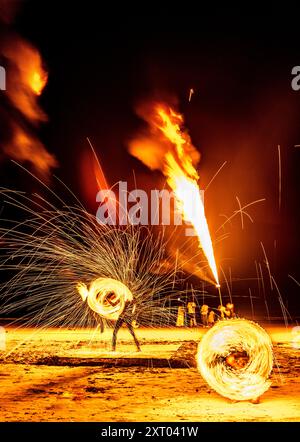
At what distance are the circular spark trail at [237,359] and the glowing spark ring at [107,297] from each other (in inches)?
195

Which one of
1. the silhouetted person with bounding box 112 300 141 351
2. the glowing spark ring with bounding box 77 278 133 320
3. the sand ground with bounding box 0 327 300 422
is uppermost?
the glowing spark ring with bounding box 77 278 133 320

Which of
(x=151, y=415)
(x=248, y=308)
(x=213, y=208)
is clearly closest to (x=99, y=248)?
(x=151, y=415)

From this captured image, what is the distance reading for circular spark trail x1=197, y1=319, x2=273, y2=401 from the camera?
7.75 m

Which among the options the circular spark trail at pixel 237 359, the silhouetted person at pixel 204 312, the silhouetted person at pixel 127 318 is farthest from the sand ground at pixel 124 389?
the silhouetted person at pixel 204 312

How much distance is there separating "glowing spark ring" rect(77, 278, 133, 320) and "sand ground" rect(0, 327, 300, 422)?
0.89 meters

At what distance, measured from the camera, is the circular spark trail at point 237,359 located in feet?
25.4

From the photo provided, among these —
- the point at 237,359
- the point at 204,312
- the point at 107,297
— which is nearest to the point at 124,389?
the point at 237,359

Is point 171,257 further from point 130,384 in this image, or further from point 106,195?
point 130,384

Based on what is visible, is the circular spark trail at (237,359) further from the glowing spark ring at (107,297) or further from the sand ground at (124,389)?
the glowing spark ring at (107,297)

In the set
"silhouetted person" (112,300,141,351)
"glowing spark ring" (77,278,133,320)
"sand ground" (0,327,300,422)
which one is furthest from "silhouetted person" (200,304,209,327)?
"glowing spark ring" (77,278,133,320)

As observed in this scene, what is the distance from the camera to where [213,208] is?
115 feet

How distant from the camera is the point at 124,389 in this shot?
8.97 meters

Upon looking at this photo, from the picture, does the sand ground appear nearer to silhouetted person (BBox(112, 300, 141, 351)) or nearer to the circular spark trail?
the circular spark trail

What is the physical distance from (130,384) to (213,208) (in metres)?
26.1
